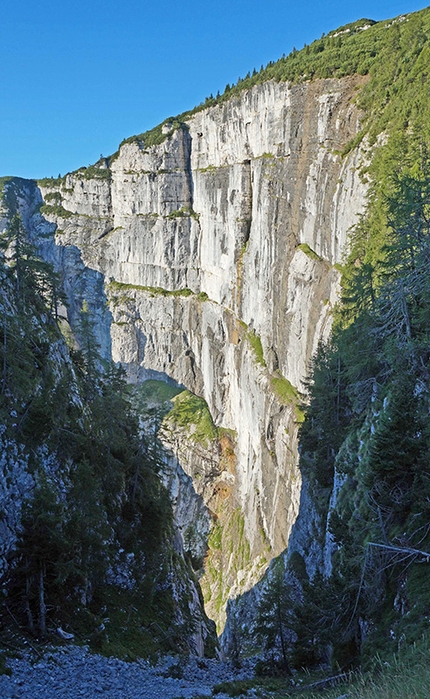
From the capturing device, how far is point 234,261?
7038 cm

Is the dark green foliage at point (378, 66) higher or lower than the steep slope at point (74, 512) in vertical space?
higher

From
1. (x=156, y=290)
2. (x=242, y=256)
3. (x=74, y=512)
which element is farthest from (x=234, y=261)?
(x=74, y=512)

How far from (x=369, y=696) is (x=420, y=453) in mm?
7951

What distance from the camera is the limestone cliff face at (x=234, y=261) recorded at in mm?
48906

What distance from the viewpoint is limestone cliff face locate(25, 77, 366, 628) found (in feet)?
160

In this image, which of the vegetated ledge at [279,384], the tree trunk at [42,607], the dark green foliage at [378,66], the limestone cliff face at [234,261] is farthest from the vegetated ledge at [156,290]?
the tree trunk at [42,607]

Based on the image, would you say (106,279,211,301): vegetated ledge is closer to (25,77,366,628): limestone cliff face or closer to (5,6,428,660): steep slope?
(25,77,366,628): limestone cliff face

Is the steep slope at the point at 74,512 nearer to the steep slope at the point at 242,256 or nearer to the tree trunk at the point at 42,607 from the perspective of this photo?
the tree trunk at the point at 42,607

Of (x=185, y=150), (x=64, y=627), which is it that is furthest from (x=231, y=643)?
(x=185, y=150)

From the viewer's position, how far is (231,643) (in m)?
42.9

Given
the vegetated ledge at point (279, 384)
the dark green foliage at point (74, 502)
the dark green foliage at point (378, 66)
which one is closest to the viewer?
the dark green foliage at point (74, 502)

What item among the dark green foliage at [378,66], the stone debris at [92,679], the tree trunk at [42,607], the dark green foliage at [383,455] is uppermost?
the dark green foliage at [378,66]

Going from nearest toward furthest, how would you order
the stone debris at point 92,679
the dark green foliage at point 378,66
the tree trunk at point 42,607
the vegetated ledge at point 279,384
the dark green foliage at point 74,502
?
the stone debris at point 92,679, the tree trunk at point 42,607, the dark green foliage at point 74,502, the dark green foliage at point 378,66, the vegetated ledge at point 279,384

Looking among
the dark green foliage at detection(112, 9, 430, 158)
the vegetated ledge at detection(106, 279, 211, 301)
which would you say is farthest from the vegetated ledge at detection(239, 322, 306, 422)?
the dark green foliage at detection(112, 9, 430, 158)
